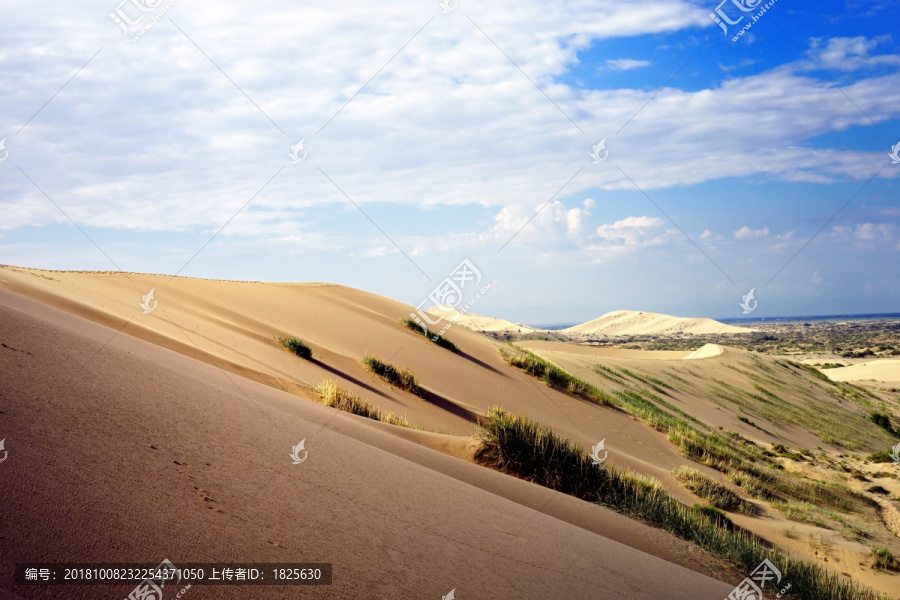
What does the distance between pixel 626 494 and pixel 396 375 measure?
299 inches

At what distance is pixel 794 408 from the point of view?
1316 inches

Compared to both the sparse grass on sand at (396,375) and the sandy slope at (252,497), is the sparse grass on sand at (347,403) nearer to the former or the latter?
the sandy slope at (252,497)

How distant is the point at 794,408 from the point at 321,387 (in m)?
32.1

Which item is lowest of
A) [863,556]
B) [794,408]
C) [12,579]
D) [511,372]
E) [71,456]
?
[12,579]

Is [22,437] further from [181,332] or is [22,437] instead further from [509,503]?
[181,332]

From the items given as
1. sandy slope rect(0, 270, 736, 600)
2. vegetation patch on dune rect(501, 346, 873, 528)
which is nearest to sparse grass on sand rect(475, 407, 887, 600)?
sandy slope rect(0, 270, 736, 600)

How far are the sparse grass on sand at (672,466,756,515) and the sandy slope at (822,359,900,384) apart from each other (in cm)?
4654

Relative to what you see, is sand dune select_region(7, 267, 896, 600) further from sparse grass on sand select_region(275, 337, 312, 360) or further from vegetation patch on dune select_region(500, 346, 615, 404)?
vegetation patch on dune select_region(500, 346, 615, 404)

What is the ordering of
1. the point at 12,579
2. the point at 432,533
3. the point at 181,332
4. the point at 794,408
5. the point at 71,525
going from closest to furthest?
the point at 12,579 < the point at 71,525 < the point at 432,533 < the point at 181,332 < the point at 794,408

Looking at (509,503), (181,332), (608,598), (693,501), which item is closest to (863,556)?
(693,501)

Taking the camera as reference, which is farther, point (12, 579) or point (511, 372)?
point (511, 372)

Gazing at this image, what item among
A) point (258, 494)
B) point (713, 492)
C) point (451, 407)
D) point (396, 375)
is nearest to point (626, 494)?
point (713, 492)

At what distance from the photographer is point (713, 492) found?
12.1 metres

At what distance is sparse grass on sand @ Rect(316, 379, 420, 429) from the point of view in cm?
1005
